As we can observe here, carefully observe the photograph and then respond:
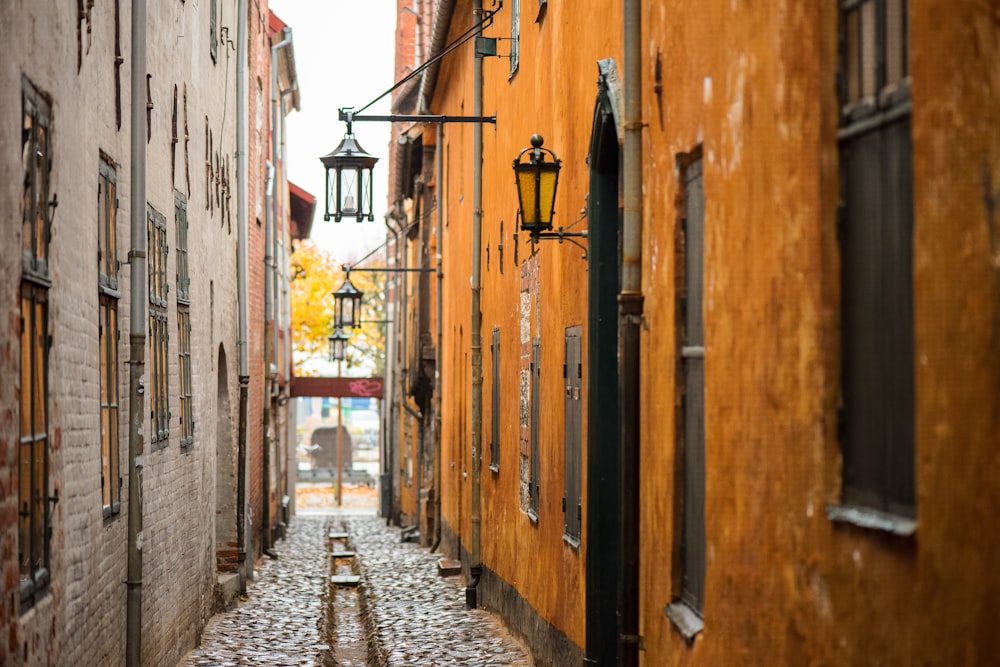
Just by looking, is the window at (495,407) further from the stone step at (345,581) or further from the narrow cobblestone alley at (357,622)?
the stone step at (345,581)

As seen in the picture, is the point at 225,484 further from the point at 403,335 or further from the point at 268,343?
the point at 403,335

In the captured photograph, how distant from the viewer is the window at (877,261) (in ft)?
12.3

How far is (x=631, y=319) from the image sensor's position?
7.09 meters

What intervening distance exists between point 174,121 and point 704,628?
7.63 m

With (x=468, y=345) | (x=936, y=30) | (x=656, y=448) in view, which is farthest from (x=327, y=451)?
(x=936, y=30)

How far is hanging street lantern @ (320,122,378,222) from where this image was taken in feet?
47.4

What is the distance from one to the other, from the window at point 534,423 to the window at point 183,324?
9.97 ft

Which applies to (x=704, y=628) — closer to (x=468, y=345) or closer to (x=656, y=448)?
(x=656, y=448)

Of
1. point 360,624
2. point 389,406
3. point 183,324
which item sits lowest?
point 360,624

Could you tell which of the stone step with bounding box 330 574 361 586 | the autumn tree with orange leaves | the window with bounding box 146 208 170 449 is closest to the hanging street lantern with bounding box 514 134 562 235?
the window with bounding box 146 208 170 449

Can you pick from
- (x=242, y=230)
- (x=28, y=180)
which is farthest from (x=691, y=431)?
(x=242, y=230)

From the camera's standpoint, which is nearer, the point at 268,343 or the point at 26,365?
the point at 26,365

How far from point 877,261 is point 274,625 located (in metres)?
11.0

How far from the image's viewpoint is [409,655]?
11547mm
